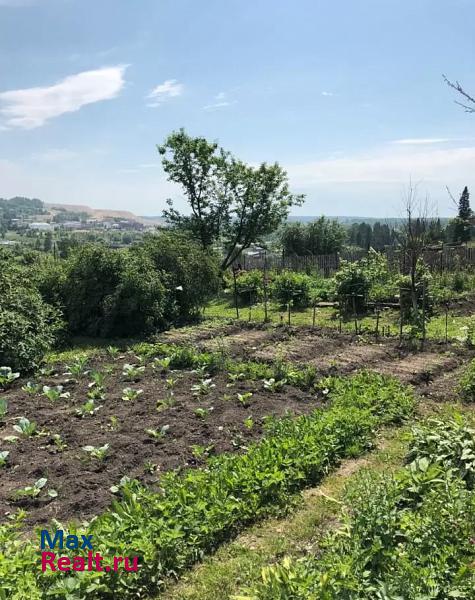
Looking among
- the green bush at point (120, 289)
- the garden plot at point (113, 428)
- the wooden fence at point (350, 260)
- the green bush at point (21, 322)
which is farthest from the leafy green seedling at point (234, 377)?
the wooden fence at point (350, 260)

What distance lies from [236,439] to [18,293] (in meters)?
6.07

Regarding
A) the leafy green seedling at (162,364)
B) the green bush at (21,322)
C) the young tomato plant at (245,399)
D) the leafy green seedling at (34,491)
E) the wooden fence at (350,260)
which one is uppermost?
the wooden fence at (350,260)

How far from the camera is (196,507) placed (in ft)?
11.6

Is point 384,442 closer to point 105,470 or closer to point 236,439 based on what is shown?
point 236,439

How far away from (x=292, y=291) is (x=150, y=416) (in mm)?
9635

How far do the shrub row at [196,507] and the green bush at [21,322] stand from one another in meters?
→ 4.90

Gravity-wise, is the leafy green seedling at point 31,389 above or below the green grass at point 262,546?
above

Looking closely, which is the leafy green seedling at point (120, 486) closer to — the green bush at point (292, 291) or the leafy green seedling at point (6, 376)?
the leafy green seedling at point (6, 376)

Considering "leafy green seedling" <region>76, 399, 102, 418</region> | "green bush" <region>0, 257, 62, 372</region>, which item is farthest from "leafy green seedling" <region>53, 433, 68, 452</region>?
"green bush" <region>0, 257, 62, 372</region>

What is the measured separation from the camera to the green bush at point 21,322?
814 centimetres

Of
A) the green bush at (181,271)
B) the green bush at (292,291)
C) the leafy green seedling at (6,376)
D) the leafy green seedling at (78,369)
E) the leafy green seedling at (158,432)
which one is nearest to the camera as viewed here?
the leafy green seedling at (158,432)

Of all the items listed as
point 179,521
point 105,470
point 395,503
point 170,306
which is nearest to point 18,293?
point 170,306

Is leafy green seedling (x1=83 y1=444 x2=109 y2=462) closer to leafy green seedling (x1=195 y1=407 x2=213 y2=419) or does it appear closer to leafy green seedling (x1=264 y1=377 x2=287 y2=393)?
leafy green seedling (x1=195 y1=407 x2=213 y2=419)

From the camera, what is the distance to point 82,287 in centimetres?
1159
